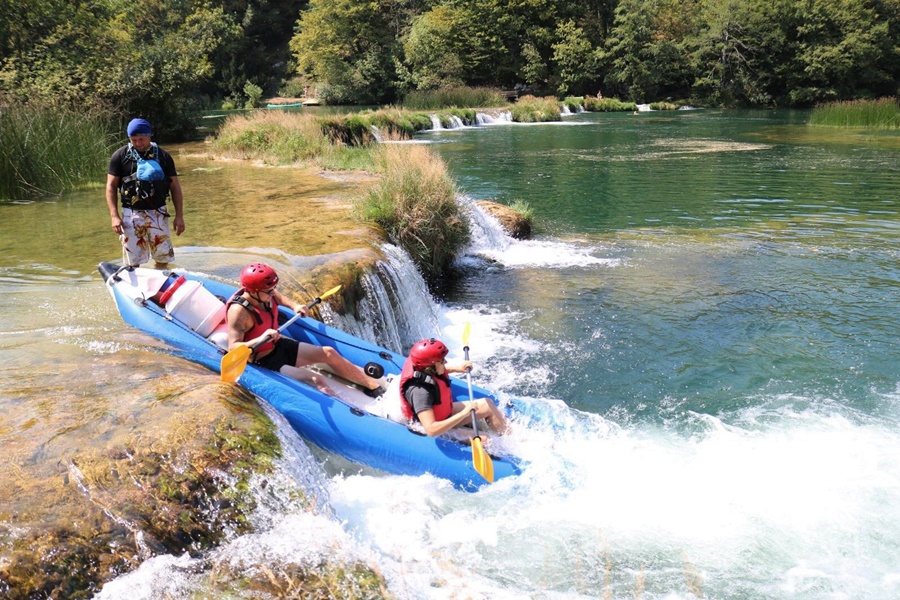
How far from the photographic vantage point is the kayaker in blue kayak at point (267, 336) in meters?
4.73

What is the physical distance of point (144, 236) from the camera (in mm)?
6078

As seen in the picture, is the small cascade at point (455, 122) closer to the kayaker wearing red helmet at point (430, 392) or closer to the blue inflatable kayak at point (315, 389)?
the blue inflatable kayak at point (315, 389)

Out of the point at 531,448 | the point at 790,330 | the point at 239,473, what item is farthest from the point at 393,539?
the point at 790,330

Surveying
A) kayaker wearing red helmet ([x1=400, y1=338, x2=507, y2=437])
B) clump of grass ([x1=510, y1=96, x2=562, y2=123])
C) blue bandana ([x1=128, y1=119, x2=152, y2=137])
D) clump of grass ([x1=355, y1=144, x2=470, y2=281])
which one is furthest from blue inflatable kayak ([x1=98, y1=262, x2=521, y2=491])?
clump of grass ([x1=510, y1=96, x2=562, y2=123])

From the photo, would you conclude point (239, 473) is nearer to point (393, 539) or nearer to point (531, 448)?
point (393, 539)

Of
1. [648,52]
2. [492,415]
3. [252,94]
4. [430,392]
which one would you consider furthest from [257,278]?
[252,94]

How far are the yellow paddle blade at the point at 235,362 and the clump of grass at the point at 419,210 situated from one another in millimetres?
4958

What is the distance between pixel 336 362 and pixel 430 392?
3.15ft

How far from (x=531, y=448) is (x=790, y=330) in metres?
4.00

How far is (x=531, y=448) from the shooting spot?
511 centimetres

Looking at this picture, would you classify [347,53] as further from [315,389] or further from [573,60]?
[315,389]

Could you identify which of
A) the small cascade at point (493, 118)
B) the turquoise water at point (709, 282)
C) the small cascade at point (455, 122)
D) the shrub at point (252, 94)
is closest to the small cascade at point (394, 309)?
the turquoise water at point (709, 282)

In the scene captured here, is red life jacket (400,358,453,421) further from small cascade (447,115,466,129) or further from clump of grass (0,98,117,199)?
small cascade (447,115,466,129)

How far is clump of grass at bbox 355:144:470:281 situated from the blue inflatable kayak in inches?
143
